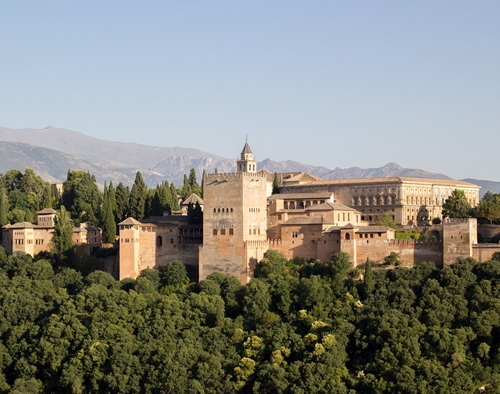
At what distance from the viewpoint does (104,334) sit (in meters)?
53.2

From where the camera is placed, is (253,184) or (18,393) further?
(253,184)

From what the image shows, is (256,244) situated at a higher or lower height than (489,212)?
lower

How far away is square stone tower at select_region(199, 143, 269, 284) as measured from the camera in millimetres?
59406

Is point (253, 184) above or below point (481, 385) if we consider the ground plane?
above

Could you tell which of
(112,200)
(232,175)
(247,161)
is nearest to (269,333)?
(232,175)

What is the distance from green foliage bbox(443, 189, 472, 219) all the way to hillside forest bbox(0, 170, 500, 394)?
13.9 m

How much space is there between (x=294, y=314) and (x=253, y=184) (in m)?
9.97

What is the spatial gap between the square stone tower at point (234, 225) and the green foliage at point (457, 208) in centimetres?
1530

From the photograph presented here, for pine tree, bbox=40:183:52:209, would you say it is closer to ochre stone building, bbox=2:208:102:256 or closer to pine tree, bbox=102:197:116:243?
ochre stone building, bbox=2:208:102:256

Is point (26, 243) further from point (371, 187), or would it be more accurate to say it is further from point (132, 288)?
point (371, 187)

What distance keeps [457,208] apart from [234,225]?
18.3 metres

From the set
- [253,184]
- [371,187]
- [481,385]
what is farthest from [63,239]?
[481,385]

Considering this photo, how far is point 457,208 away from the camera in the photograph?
6975cm

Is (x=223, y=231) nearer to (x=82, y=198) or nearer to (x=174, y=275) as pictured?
(x=174, y=275)
